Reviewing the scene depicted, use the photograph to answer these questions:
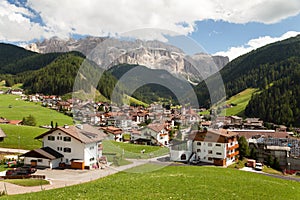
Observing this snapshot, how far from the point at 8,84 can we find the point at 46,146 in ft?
482

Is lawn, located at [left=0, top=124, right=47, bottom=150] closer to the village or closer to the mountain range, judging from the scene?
the village

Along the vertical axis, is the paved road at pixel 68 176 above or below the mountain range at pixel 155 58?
below

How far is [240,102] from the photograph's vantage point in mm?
151125

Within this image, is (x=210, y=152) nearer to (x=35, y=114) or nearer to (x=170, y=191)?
(x=170, y=191)

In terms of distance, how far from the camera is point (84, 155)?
30125 millimetres

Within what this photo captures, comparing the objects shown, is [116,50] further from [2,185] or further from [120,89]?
[2,185]

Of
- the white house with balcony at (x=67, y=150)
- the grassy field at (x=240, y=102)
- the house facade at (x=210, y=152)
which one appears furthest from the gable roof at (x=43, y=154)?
the grassy field at (x=240, y=102)

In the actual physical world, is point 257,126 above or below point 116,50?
below

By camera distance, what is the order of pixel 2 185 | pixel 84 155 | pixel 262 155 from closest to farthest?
pixel 2 185
pixel 84 155
pixel 262 155

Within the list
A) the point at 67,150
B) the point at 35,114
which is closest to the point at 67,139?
the point at 67,150

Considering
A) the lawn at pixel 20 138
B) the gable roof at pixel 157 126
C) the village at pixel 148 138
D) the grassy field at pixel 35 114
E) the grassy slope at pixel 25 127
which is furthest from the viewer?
the grassy field at pixel 35 114

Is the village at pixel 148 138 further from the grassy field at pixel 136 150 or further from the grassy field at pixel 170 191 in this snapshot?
the grassy field at pixel 170 191

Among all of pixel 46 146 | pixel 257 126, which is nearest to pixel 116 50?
pixel 46 146

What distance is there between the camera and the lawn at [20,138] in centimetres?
3828
